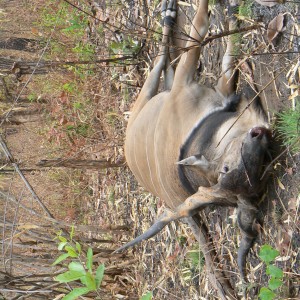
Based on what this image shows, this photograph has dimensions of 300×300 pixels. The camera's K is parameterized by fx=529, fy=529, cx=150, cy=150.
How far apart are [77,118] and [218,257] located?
10.5 ft

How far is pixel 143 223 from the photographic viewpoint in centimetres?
601

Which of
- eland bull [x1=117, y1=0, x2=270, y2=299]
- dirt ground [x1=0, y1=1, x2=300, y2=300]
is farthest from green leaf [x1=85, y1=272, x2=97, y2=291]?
dirt ground [x1=0, y1=1, x2=300, y2=300]

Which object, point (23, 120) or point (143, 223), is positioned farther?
point (23, 120)

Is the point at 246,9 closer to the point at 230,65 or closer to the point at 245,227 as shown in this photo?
the point at 230,65

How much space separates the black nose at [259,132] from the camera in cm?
332

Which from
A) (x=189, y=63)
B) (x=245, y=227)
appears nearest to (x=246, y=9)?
(x=189, y=63)

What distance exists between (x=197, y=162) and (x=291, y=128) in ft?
2.18

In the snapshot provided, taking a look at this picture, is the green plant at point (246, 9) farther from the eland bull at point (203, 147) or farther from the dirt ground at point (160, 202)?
the eland bull at point (203, 147)

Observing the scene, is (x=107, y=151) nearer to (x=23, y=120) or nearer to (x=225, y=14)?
(x=23, y=120)

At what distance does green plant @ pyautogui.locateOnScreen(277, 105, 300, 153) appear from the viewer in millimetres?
3250

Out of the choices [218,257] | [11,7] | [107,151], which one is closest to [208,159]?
[218,257]

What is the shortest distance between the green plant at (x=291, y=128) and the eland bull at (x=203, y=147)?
0.11 m

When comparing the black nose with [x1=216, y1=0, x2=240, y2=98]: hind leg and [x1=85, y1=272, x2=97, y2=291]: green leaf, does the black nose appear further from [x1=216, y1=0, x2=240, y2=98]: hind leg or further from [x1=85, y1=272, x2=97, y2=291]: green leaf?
[x1=85, y1=272, x2=97, y2=291]: green leaf

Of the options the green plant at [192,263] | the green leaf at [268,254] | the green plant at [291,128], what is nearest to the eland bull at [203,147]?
the green plant at [291,128]
